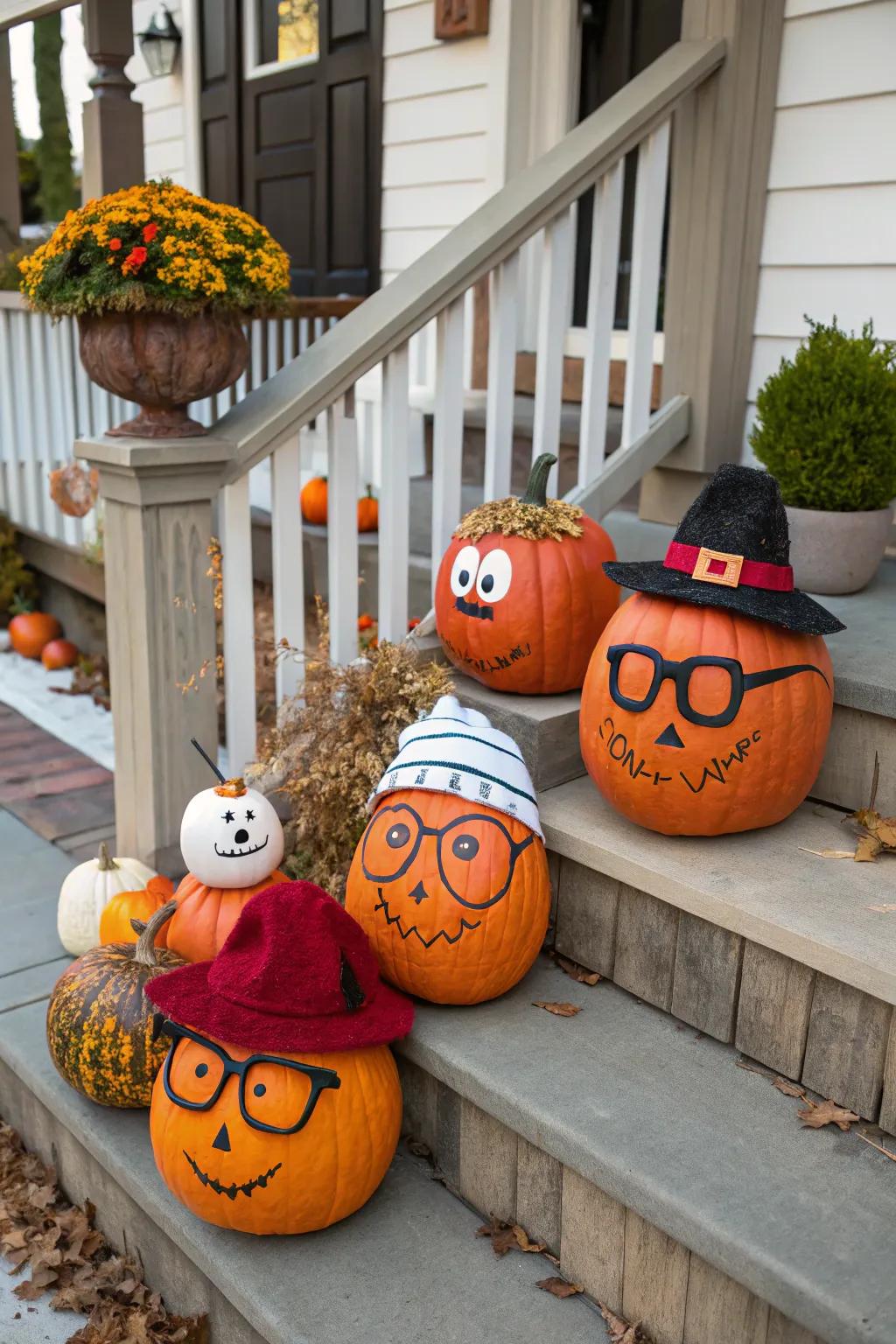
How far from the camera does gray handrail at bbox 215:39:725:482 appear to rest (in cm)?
238

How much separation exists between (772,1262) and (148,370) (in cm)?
186

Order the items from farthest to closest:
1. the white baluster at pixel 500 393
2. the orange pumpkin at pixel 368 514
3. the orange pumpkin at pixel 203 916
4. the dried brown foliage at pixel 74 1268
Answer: the orange pumpkin at pixel 368 514
the white baluster at pixel 500 393
the orange pumpkin at pixel 203 916
the dried brown foliage at pixel 74 1268

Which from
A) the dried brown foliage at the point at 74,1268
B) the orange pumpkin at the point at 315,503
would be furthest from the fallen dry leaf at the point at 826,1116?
the orange pumpkin at the point at 315,503

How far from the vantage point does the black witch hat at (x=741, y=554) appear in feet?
6.15

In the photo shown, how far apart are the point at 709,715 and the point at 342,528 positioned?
1050 mm

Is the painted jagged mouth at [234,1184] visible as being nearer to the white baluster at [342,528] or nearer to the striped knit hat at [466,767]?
the striped knit hat at [466,767]

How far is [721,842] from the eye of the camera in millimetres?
1990

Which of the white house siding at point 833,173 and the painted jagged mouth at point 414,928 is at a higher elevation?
the white house siding at point 833,173

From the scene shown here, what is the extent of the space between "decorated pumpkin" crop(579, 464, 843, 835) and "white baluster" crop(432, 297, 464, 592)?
0.80m

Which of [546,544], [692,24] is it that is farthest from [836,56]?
[546,544]

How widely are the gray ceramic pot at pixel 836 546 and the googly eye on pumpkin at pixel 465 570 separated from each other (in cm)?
73

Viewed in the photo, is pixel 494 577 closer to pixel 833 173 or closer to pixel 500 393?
pixel 500 393

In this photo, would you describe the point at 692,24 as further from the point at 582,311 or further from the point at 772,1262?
the point at 772,1262

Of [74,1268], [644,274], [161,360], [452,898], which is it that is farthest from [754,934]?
[644,274]
